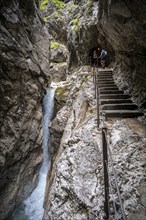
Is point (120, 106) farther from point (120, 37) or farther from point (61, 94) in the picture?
point (61, 94)

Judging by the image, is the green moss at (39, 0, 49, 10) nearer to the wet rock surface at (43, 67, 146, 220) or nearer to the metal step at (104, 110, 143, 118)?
the metal step at (104, 110, 143, 118)

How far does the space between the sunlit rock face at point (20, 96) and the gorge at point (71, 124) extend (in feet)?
0.17

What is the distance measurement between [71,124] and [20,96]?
3505 mm

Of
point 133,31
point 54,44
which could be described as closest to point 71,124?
point 133,31

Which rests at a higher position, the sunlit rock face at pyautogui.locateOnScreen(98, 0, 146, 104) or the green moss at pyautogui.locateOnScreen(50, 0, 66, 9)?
the green moss at pyautogui.locateOnScreen(50, 0, 66, 9)

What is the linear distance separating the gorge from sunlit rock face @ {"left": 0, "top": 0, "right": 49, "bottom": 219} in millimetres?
50

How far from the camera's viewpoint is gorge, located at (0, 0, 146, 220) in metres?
5.02

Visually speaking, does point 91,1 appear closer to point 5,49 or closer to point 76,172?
point 5,49

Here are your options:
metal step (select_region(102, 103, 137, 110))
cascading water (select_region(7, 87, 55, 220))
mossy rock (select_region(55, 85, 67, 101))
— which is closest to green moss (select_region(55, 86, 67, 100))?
mossy rock (select_region(55, 85, 67, 101))

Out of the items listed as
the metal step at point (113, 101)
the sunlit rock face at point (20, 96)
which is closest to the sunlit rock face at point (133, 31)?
the metal step at point (113, 101)

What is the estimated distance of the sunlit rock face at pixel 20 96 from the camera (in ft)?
29.7

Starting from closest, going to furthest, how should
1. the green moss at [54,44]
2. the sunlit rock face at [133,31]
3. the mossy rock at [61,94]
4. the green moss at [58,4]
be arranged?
the sunlit rock face at [133,31] → the mossy rock at [61,94] → the green moss at [54,44] → the green moss at [58,4]

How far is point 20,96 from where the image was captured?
1035cm

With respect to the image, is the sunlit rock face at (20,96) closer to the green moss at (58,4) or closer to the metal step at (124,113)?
the metal step at (124,113)
